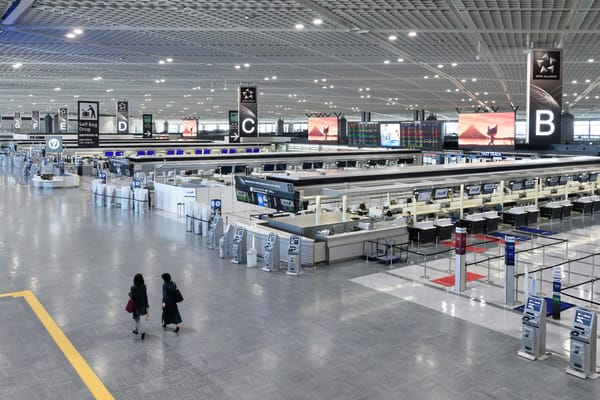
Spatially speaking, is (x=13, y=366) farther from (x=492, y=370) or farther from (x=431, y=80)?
(x=431, y=80)

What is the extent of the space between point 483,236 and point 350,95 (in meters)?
17.4

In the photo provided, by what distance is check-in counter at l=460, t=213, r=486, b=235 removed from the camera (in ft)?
61.3

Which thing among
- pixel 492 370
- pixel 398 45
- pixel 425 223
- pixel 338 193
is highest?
pixel 398 45

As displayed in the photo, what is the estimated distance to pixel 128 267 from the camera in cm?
1412

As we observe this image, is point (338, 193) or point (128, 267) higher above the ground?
point (338, 193)

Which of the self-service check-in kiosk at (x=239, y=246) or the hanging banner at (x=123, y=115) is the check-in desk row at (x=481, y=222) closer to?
the self-service check-in kiosk at (x=239, y=246)

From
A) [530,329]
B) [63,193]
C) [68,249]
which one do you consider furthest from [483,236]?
[63,193]

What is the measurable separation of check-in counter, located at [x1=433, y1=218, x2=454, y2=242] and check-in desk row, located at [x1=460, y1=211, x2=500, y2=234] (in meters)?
1.02

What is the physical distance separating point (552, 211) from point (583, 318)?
1515 centimetres

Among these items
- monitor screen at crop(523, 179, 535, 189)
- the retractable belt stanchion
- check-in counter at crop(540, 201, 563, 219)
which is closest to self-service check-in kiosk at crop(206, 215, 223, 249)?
the retractable belt stanchion

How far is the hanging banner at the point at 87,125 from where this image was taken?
70.5ft

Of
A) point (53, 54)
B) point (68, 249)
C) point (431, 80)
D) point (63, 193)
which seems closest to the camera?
point (68, 249)

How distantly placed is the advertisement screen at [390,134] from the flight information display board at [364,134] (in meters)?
0.75

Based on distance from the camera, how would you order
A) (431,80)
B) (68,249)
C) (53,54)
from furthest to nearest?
(431,80), (53,54), (68,249)
